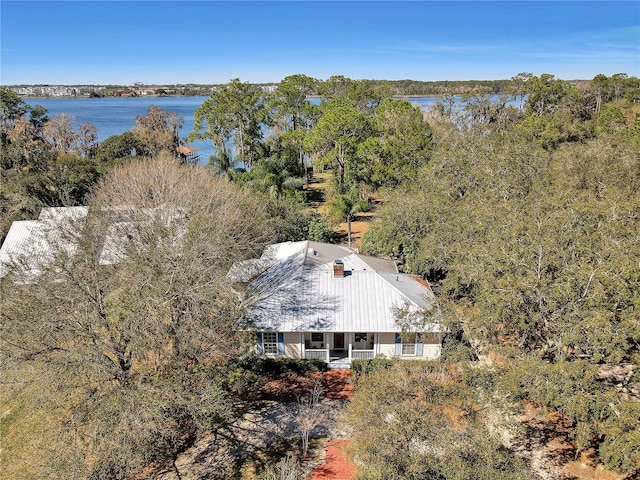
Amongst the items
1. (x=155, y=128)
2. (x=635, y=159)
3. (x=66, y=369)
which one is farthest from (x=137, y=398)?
(x=155, y=128)

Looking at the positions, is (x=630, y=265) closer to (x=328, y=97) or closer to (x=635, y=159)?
(x=635, y=159)

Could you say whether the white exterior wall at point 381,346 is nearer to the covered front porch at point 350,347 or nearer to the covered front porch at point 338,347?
the covered front porch at point 350,347

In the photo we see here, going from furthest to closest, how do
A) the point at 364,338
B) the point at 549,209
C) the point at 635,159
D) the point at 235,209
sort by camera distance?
the point at 235,209
the point at 635,159
the point at 364,338
the point at 549,209

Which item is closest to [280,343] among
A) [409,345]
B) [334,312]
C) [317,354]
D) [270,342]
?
[270,342]

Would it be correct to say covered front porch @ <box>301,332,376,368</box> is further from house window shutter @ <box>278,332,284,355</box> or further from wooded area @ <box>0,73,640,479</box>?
wooded area @ <box>0,73,640,479</box>

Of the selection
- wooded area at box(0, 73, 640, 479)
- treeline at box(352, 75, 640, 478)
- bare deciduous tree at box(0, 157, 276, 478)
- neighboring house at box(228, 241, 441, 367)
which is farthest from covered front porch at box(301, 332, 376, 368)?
bare deciduous tree at box(0, 157, 276, 478)
